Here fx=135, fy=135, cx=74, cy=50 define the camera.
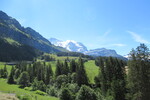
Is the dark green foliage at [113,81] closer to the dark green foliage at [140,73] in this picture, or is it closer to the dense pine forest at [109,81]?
the dense pine forest at [109,81]

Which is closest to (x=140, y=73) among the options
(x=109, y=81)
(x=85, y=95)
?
(x=85, y=95)

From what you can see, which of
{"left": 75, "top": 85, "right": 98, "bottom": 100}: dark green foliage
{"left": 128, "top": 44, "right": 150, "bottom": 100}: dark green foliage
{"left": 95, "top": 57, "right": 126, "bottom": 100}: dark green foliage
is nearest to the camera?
{"left": 128, "top": 44, "right": 150, "bottom": 100}: dark green foliage

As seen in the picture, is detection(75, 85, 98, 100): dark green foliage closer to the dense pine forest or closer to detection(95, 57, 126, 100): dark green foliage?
the dense pine forest

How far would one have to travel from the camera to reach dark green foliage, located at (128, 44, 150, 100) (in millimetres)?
44875

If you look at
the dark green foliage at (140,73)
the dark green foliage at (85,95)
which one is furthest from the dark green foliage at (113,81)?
the dark green foliage at (140,73)

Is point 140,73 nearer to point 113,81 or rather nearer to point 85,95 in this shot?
point 85,95

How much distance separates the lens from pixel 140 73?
45500 millimetres

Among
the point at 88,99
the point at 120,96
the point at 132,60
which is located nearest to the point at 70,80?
the point at 120,96

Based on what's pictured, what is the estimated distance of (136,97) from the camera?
4491cm

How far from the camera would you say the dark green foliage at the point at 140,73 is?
147 ft

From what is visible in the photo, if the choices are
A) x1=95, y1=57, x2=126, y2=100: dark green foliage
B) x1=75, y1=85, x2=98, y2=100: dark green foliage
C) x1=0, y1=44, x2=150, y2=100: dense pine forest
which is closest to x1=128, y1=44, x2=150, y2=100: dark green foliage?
x1=0, y1=44, x2=150, y2=100: dense pine forest

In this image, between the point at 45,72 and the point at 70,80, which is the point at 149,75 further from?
the point at 45,72

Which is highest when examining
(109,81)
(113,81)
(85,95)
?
(113,81)

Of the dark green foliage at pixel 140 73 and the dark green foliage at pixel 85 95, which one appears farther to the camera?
the dark green foliage at pixel 85 95
